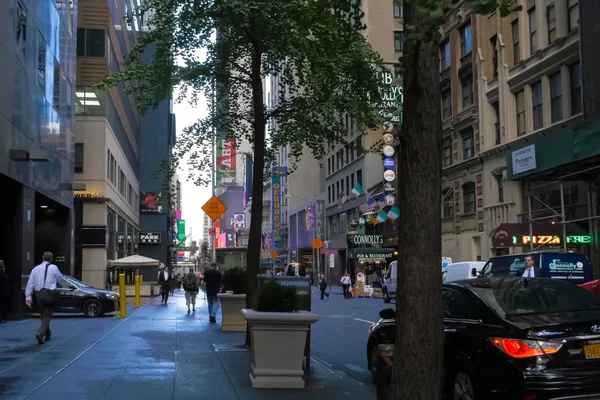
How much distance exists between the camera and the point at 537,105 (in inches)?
1272

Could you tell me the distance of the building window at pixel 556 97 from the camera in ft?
98.8

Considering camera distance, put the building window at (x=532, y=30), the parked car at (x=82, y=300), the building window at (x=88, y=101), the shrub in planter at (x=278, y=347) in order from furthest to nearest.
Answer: the building window at (x=88, y=101)
the building window at (x=532, y=30)
the parked car at (x=82, y=300)
the shrub in planter at (x=278, y=347)

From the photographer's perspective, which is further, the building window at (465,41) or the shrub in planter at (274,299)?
the building window at (465,41)

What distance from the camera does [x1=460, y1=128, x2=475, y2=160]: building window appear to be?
39.7 m

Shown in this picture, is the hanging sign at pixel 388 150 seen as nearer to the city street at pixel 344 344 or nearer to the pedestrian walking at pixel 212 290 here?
the city street at pixel 344 344

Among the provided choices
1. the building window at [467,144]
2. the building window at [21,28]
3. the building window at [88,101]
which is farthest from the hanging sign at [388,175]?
the building window at [21,28]

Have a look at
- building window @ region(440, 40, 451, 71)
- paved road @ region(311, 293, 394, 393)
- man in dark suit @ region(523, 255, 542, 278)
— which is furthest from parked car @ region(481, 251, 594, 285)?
building window @ region(440, 40, 451, 71)

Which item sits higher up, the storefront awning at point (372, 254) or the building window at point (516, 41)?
the building window at point (516, 41)

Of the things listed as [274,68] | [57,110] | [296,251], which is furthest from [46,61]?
[296,251]

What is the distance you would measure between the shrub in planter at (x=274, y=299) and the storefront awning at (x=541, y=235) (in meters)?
19.2

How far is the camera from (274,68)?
1586 centimetres

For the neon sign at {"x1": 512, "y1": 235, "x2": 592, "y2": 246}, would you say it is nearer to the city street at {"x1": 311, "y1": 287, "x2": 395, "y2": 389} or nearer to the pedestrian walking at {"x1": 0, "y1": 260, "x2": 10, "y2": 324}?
the city street at {"x1": 311, "y1": 287, "x2": 395, "y2": 389}

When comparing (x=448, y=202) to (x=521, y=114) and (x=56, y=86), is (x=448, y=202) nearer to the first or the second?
(x=521, y=114)

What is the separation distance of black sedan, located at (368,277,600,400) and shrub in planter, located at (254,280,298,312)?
2.38 m
